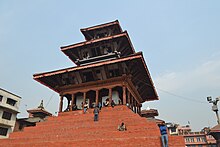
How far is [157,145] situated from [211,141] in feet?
181

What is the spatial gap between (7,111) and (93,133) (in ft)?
98.2

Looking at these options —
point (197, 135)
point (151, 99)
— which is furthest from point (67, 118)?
point (197, 135)

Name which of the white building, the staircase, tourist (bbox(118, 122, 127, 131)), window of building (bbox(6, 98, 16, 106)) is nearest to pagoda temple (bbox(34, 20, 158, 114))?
the staircase

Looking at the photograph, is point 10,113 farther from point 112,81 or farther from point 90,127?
point 90,127

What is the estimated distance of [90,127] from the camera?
38.9 ft

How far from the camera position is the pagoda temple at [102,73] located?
53.9 ft

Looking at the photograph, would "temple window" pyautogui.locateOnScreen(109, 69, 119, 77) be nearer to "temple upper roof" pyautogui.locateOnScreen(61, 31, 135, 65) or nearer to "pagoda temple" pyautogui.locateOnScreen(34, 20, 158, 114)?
"pagoda temple" pyautogui.locateOnScreen(34, 20, 158, 114)

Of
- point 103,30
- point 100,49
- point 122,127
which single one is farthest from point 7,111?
point 122,127

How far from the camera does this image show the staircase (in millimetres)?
9539

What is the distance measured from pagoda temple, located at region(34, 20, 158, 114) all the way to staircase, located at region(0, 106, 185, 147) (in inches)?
118

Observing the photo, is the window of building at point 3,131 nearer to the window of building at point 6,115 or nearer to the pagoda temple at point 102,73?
the window of building at point 6,115

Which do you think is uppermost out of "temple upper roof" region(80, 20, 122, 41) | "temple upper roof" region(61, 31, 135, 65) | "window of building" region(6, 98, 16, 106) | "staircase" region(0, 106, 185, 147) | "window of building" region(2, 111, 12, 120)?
"temple upper roof" region(80, 20, 122, 41)

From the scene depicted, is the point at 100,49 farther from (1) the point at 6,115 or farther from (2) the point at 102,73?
(1) the point at 6,115

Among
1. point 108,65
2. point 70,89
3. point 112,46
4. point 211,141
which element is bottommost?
point 211,141
